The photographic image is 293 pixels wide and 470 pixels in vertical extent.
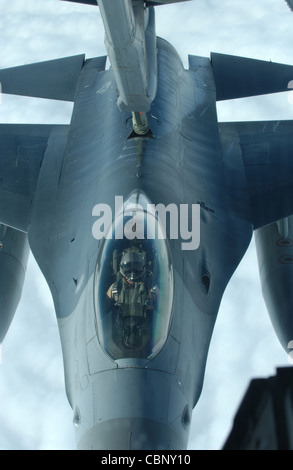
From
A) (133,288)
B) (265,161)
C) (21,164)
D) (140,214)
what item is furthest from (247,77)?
(133,288)

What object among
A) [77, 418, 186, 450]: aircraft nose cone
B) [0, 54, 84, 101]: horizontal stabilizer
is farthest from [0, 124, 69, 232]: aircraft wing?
[77, 418, 186, 450]: aircraft nose cone

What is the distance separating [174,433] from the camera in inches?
185

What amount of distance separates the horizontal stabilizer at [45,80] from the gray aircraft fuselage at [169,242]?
412 mm

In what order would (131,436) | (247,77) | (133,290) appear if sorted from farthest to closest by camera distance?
1. (247,77)
2. (133,290)
3. (131,436)

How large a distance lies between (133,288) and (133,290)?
0.06ft

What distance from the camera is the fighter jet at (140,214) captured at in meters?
4.83

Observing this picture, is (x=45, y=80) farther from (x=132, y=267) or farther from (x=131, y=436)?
(x=131, y=436)

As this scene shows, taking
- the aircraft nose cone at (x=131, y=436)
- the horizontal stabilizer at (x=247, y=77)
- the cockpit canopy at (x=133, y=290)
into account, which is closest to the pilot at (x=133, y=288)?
the cockpit canopy at (x=133, y=290)

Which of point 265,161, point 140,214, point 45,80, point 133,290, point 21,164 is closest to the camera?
point 133,290

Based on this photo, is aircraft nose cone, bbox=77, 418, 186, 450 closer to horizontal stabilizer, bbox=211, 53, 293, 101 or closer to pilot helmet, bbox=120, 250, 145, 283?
pilot helmet, bbox=120, 250, 145, 283

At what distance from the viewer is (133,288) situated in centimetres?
495

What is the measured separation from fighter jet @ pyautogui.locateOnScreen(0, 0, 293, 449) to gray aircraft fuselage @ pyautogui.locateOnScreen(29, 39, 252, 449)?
21mm

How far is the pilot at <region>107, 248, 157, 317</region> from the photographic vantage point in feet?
16.0
